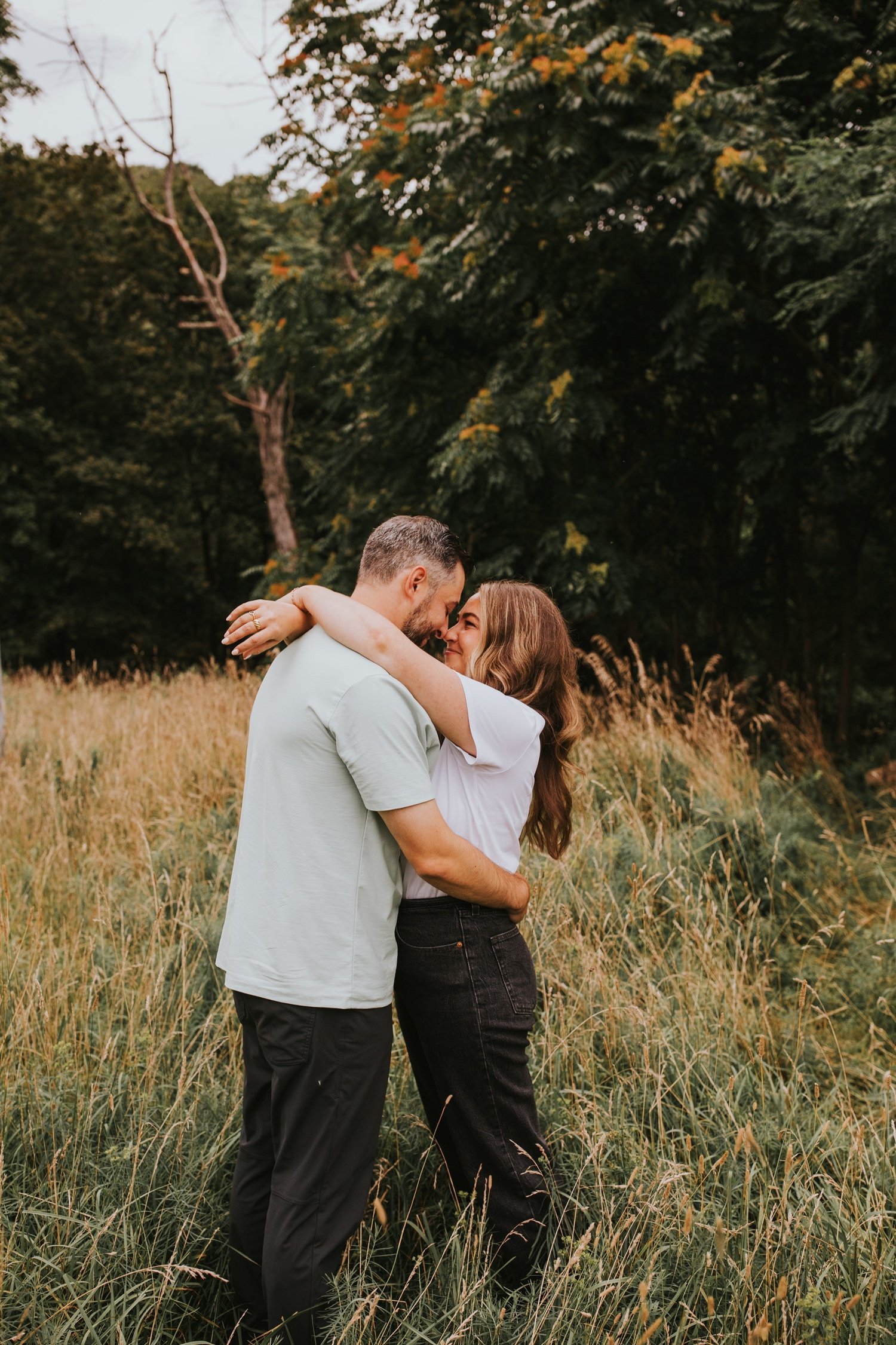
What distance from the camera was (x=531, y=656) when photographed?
2127 millimetres

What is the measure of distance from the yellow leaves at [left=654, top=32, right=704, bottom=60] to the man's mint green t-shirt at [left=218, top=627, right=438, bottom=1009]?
558 cm

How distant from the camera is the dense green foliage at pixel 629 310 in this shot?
584 centimetres

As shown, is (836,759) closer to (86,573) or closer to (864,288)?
(864,288)

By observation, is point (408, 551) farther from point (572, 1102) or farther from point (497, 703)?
point (572, 1102)

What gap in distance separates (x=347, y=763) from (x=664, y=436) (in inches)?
331

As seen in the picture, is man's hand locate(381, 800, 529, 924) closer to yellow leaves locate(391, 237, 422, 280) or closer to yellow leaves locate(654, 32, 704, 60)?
yellow leaves locate(654, 32, 704, 60)

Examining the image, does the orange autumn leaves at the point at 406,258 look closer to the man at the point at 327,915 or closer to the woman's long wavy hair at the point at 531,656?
the woman's long wavy hair at the point at 531,656

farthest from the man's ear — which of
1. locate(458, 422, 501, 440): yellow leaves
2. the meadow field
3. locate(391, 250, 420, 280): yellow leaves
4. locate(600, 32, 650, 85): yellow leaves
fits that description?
locate(391, 250, 420, 280): yellow leaves

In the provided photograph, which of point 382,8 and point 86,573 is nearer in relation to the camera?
point 382,8

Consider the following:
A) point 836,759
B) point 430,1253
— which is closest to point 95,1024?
point 430,1253

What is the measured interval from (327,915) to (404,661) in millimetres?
528

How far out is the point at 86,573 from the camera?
21.0 m

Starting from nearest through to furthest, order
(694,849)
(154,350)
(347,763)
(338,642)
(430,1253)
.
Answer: (347,763), (338,642), (430,1253), (694,849), (154,350)

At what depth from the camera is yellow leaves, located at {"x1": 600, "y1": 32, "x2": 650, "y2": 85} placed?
223 inches
